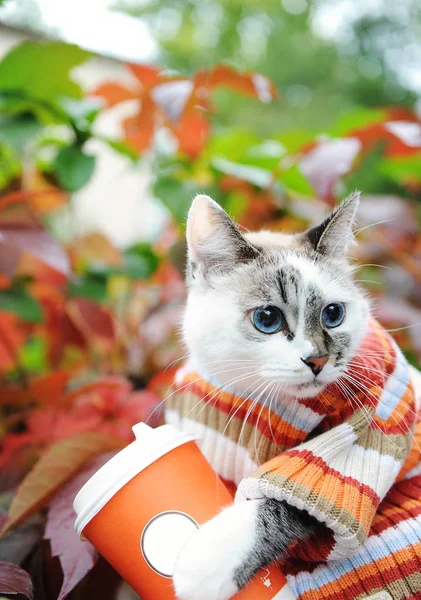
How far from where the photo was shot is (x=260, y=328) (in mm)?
691

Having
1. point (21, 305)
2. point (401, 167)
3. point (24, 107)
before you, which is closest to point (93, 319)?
point (21, 305)

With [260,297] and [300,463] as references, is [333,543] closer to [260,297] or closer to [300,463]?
[300,463]

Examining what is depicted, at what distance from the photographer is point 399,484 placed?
73cm

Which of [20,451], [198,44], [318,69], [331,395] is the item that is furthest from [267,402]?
[318,69]

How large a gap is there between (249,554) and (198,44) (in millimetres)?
3380

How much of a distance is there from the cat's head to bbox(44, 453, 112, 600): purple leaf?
252 mm

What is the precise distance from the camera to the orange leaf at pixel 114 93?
47.8 inches

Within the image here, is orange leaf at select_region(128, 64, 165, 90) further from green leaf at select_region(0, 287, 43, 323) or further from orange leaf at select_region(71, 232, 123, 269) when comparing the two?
green leaf at select_region(0, 287, 43, 323)

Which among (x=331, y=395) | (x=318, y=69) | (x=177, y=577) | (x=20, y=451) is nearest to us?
(x=177, y=577)

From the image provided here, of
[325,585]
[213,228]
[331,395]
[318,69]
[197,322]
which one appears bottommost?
[318,69]

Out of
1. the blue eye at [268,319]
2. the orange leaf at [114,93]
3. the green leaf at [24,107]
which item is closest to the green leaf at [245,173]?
the orange leaf at [114,93]

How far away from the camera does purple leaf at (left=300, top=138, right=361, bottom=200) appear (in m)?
1.00

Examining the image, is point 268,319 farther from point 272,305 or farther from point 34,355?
point 34,355

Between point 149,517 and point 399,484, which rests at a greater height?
point 149,517
